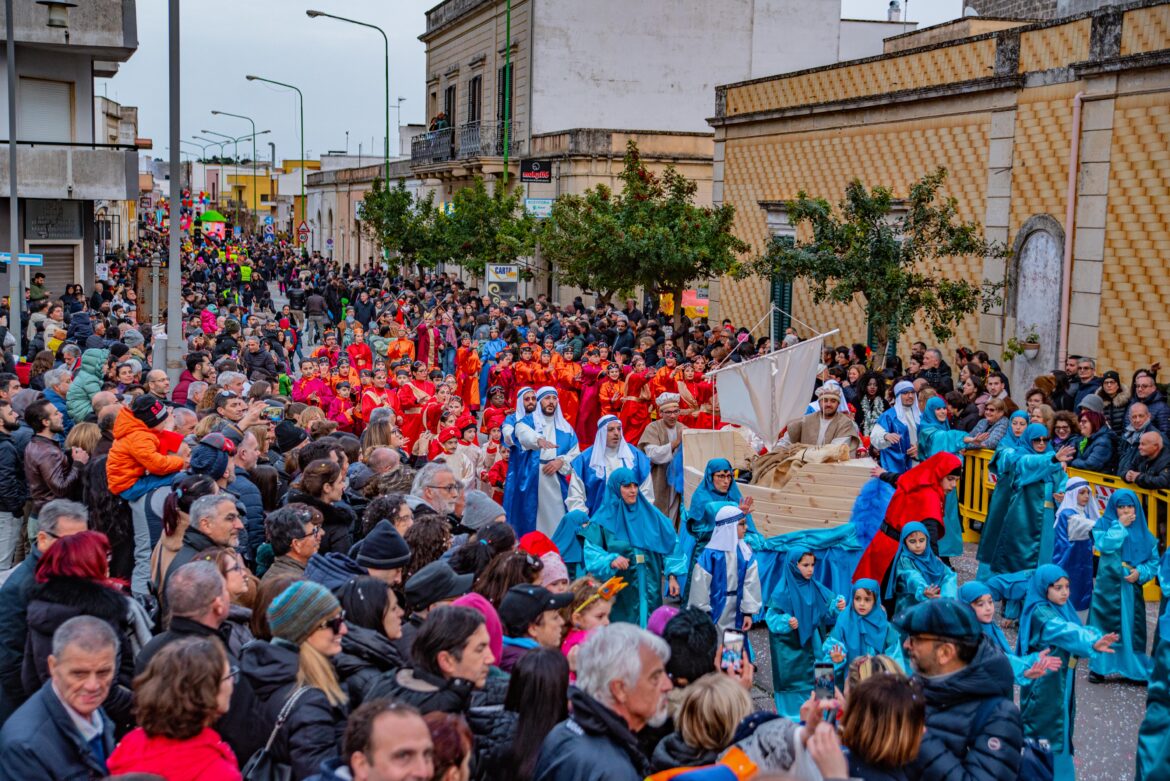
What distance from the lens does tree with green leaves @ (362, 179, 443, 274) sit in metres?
39.3

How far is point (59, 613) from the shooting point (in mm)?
5844

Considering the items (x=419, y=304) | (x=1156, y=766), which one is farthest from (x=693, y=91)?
(x=1156, y=766)

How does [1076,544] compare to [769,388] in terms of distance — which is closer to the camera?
[1076,544]

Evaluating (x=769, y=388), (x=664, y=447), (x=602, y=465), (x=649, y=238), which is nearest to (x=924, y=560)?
(x=602, y=465)

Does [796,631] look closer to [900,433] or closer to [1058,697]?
[1058,697]

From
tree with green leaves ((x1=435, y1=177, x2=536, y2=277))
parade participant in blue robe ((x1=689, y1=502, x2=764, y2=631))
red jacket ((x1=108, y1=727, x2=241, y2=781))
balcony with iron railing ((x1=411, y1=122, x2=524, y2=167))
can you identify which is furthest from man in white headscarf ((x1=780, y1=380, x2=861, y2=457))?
balcony with iron railing ((x1=411, y1=122, x2=524, y2=167))

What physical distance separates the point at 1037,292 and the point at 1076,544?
7.77 meters

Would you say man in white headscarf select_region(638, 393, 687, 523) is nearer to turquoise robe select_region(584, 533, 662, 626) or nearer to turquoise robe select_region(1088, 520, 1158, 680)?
turquoise robe select_region(584, 533, 662, 626)

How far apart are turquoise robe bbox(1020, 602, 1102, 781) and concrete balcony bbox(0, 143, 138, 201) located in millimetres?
26502

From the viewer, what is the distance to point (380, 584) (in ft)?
19.0

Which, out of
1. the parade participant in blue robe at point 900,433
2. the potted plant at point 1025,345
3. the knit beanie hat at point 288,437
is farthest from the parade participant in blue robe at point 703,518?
the potted plant at point 1025,345

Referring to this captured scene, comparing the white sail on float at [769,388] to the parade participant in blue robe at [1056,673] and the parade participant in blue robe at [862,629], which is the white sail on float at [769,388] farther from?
the parade participant in blue robe at [1056,673]

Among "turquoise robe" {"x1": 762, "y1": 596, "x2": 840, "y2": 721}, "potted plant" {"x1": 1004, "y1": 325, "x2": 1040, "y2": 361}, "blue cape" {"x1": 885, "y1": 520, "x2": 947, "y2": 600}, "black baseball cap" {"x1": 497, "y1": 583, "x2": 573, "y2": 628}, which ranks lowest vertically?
"turquoise robe" {"x1": 762, "y1": 596, "x2": 840, "y2": 721}

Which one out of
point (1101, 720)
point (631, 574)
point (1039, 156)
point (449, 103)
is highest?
point (449, 103)
